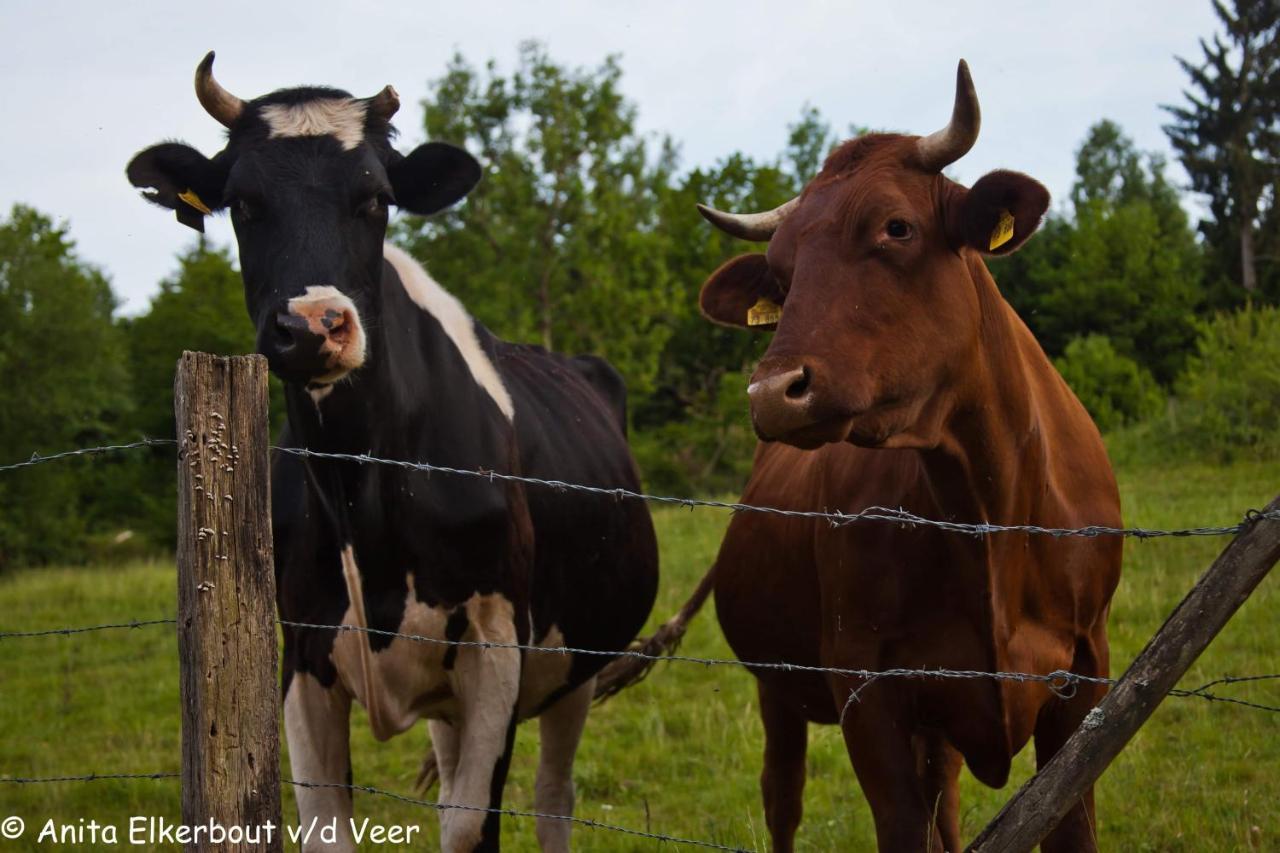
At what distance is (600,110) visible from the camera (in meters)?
33.6

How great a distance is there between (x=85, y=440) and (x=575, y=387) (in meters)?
34.9

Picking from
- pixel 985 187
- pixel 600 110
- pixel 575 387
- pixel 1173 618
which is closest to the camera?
pixel 1173 618

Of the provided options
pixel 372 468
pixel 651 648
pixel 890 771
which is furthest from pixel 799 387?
pixel 651 648

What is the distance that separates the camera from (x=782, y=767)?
19.7ft

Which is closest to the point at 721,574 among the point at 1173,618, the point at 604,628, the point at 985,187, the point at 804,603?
the point at 604,628

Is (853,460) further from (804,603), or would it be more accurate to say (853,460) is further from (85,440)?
(85,440)

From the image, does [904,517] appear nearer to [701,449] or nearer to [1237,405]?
[1237,405]

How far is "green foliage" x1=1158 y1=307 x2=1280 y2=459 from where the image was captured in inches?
602

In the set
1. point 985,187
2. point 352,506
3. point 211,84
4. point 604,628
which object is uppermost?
point 211,84

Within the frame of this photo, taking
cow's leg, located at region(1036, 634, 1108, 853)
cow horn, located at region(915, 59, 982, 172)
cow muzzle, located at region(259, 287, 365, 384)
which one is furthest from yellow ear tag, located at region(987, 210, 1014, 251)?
cow muzzle, located at region(259, 287, 365, 384)

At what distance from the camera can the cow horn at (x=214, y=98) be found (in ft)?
15.1

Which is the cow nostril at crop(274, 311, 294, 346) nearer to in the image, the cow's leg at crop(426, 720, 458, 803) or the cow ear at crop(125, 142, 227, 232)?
the cow ear at crop(125, 142, 227, 232)

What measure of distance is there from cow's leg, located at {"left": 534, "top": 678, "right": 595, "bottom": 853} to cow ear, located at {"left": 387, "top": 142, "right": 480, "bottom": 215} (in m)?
2.51

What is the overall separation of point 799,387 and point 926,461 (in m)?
0.82
